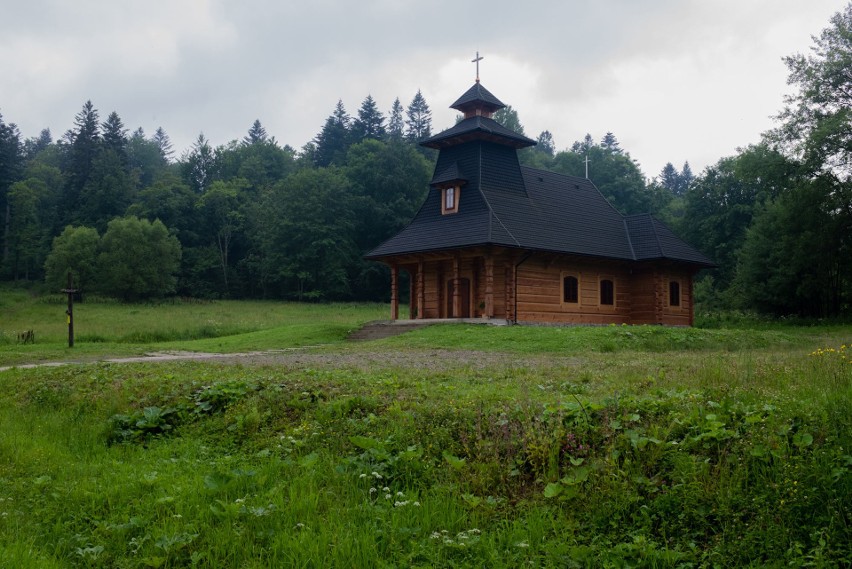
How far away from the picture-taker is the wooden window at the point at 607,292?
3164 cm

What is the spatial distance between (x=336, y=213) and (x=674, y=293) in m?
32.8

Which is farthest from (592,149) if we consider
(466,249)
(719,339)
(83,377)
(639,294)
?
(83,377)

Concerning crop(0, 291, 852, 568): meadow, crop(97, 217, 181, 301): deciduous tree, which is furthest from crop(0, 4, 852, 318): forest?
crop(0, 291, 852, 568): meadow

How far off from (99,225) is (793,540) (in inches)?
2727

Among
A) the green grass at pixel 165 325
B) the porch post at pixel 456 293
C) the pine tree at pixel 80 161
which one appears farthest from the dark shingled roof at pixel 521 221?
the pine tree at pixel 80 161

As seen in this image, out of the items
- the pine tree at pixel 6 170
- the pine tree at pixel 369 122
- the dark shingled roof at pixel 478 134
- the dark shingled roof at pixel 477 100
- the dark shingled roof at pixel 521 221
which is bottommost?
the dark shingled roof at pixel 521 221

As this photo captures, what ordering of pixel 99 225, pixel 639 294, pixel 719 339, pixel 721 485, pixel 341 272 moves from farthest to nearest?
pixel 99 225
pixel 341 272
pixel 639 294
pixel 719 339
pixel 721 485

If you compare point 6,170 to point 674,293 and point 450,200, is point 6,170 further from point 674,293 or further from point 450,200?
point 674,293

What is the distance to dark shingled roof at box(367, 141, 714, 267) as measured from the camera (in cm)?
2791

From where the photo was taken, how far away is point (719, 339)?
20.9 meters

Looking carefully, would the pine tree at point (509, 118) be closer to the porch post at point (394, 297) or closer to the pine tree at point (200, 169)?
the pine tree at point (200, 169)

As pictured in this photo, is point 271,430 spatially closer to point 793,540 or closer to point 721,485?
point 721,485

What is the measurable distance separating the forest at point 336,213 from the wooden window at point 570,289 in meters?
11.9

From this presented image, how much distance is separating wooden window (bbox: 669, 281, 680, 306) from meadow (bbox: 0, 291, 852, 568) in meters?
24.5
